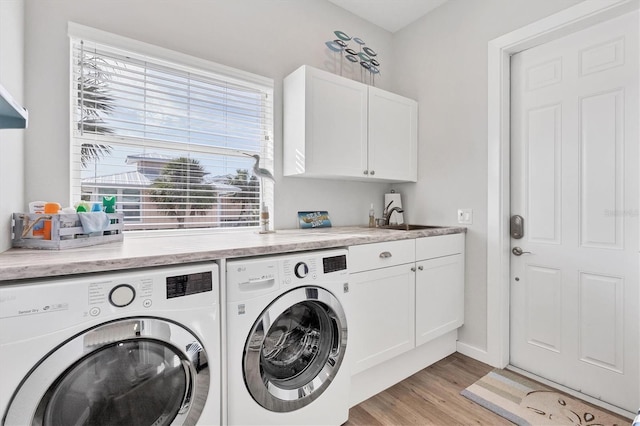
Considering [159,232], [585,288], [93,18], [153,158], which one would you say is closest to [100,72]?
[93,18]

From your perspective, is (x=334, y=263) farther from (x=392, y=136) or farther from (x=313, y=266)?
(x=392, y=136)

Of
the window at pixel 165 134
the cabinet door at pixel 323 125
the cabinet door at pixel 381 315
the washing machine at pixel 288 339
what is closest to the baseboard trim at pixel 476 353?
the cabinet door at pixel 381 315

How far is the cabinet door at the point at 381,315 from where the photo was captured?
174cm

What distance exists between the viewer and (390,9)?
2.61 meters

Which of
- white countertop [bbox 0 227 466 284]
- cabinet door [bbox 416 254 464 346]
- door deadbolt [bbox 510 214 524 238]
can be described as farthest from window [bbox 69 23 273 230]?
door deadbolt [bbox 510 214 524 238]

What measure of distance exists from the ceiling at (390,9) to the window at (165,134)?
1.07m

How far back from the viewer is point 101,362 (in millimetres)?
1031

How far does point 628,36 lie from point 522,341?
6.46 feet

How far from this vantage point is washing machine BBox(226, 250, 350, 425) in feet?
4.26

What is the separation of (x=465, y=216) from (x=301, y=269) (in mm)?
1540

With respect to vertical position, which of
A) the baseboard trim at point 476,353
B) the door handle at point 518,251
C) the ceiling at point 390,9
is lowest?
the baseboard trim at point 476,353

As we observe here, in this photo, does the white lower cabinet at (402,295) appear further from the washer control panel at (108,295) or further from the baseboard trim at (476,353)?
the washer control panel at (108,295)

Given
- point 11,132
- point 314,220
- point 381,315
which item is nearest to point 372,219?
point 314,220

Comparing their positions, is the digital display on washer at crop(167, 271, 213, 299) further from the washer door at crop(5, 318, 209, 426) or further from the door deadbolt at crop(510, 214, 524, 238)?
the door deadbolt at crop(510, 214, 524, 238)
